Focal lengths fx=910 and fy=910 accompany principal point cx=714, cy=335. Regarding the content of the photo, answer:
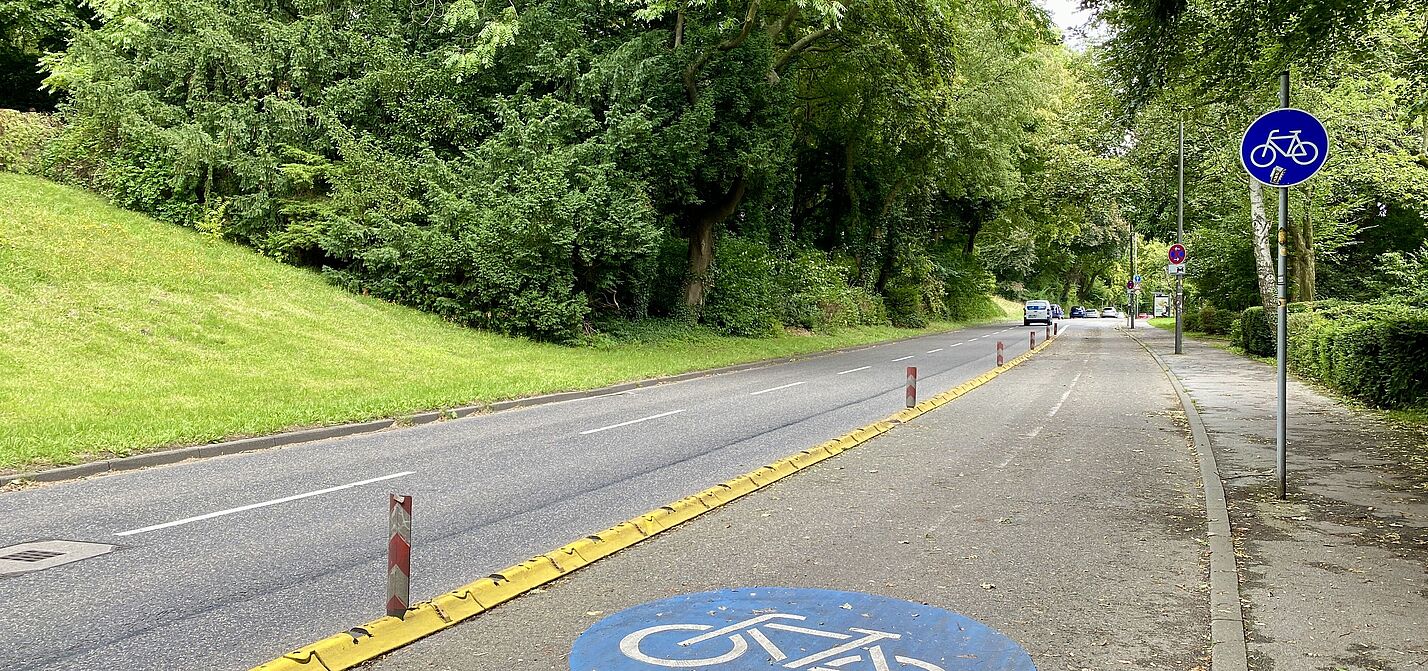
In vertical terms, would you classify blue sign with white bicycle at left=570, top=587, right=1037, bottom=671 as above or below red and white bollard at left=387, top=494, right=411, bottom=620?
below

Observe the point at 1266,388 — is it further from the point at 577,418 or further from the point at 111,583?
the point at 111,583

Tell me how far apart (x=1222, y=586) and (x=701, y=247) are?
957 inches

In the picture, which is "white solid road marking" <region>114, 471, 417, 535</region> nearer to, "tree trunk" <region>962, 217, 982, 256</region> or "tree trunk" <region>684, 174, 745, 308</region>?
"tree trunk" <region>684, 174, 745, 308</region>

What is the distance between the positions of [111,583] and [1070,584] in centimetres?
589

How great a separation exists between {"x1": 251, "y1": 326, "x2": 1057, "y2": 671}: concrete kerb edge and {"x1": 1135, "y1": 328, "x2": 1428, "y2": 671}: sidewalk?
3.79 metres

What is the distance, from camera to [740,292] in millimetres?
30234

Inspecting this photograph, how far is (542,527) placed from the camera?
699 centimetres

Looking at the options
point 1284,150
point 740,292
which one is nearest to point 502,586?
point 1284,150


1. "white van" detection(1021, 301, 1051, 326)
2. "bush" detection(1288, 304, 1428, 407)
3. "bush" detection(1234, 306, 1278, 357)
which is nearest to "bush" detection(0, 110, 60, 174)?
"bush" detection(1288, 304, 1428, 407)

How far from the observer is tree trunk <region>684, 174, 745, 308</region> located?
28656 mm

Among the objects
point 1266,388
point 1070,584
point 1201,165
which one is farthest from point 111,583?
point 1201,165

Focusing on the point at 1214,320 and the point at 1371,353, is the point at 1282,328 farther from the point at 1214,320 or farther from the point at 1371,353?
the point at 1214,320

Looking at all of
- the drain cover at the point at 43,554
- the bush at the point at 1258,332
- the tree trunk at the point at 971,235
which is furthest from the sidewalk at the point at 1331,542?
the tree trunk at the point at 971,235

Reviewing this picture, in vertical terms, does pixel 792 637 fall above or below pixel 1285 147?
below
